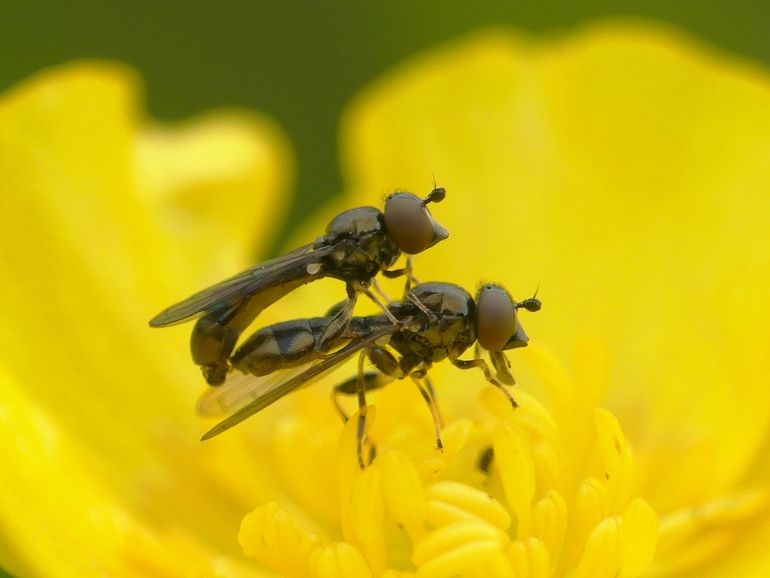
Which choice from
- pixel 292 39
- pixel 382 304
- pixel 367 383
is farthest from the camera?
pixel 292 39

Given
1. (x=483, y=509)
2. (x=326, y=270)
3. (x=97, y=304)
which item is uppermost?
(x=97, y=304)

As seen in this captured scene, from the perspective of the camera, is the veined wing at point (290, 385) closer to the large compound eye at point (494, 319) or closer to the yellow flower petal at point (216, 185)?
the large compound eye at point (494, 319)

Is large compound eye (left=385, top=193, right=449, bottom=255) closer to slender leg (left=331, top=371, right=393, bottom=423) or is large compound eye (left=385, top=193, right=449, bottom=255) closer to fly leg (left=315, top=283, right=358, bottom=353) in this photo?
fly leg (left=315, top=283, right=358, bottom=353)

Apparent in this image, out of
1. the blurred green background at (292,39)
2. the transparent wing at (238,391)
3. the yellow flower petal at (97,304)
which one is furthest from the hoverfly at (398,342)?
the blurred green background at (292,39)

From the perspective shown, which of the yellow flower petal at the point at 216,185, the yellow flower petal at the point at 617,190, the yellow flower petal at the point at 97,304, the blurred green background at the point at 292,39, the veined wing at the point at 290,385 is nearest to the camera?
the veined wing at the point at 290,385

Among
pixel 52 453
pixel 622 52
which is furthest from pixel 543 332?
pixel 52 453

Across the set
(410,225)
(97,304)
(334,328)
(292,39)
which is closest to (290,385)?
(334,328)

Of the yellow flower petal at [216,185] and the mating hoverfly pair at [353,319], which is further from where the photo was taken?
the yellow flower petal at [216,185]

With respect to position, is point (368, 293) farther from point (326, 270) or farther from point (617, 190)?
point (617, 190)

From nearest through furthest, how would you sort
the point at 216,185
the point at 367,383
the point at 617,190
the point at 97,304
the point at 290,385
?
the point at 290,385, the point at 367,383, the point at 97,304, the point at 617,190, the point at 216,185
